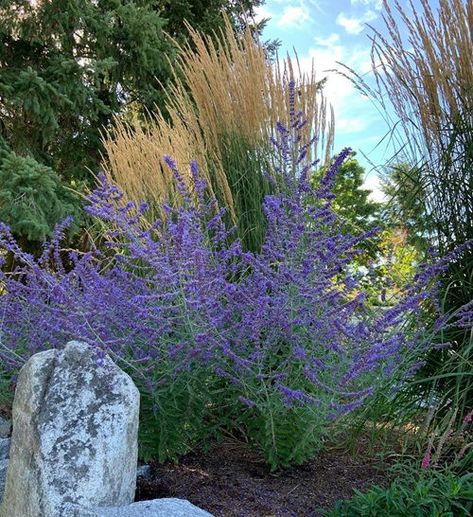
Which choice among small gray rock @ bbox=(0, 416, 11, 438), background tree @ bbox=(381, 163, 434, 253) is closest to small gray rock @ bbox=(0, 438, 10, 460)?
small gray rock @ bbox=(0, 416, 11, 438)

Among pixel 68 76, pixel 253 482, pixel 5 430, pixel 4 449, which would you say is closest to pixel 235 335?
pixel 253 482

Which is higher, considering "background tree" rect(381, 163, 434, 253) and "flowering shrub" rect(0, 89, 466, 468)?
"background tree" rect(381, 163, 434, 253)

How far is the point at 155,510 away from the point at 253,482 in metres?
0.64

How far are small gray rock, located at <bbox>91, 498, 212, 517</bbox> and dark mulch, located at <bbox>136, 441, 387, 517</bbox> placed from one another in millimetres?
277

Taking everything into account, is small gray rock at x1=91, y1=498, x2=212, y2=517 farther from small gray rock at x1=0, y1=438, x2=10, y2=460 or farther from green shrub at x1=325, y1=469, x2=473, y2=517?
small gray rock at x1=0, y1=438, x2=10, y2=460

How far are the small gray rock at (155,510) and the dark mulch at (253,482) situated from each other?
10.9 inches

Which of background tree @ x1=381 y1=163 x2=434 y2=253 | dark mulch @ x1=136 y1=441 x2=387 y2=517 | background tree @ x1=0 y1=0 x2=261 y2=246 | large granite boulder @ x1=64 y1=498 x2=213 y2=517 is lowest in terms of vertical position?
dark mulch @ x1=136 y1=441 x2=387 y2=517

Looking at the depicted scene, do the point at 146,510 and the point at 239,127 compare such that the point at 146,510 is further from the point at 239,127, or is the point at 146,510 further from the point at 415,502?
the point at 239,127

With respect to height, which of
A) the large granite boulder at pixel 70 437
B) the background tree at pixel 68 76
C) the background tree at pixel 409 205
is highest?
the background tree at pixel 68 76

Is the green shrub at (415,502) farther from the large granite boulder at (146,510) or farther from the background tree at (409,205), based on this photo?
the background tree at (409,205)

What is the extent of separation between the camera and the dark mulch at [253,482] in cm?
207

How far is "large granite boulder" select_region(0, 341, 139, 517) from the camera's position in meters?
1.78

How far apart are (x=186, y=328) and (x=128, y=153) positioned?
2.04 metres

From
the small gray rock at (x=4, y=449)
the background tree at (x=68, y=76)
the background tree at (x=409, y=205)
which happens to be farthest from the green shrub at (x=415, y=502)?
the background tree at (x=68, y=76)
